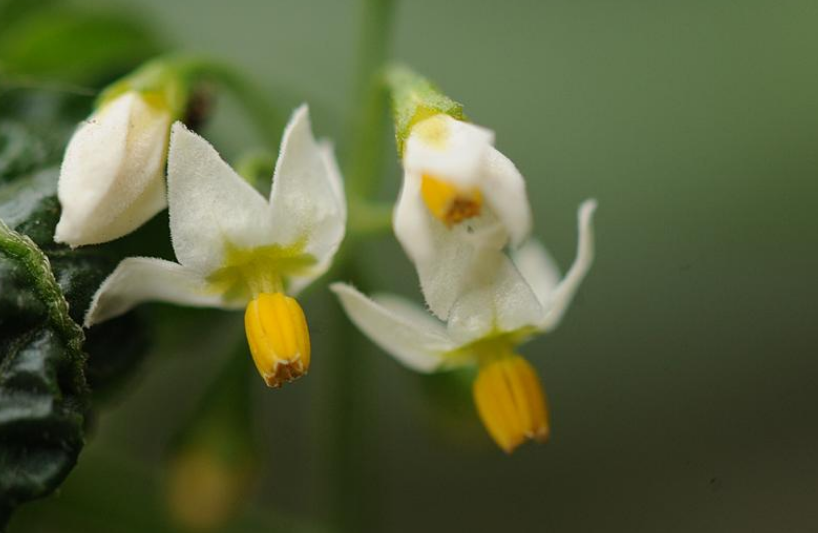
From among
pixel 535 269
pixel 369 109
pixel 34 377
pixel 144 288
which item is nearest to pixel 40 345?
pixel 34 377

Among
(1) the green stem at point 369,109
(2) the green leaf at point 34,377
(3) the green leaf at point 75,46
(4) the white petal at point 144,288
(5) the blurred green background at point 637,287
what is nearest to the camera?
(2) the green leaf at point 34,377

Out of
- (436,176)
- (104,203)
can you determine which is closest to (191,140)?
(104,203)

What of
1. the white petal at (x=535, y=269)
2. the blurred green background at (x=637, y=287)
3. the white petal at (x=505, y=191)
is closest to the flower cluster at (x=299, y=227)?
the white petal at (x=505, y=191)

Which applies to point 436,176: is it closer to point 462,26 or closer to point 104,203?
point 104,203

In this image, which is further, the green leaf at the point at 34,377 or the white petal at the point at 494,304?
the white petal at the point at 494,304

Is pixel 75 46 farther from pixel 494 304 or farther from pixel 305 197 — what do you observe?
pixel 494 304

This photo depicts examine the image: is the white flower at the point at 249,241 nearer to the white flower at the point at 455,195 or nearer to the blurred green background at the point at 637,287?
the white flower at the point at 455,195

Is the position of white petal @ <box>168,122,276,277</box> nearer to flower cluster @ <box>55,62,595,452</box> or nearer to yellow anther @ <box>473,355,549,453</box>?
flower cluster @ <box>55,62,595,452</box>
